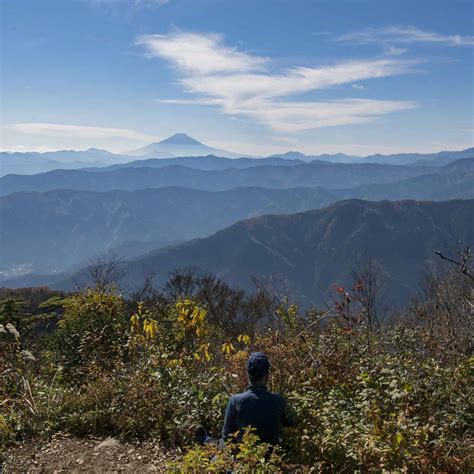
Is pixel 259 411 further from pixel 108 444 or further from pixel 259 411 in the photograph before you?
pixel 108 444

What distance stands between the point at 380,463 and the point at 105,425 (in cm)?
404

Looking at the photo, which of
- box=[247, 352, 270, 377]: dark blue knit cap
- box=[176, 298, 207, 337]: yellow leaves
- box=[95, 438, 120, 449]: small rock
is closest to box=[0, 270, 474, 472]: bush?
box=[176, 298, 207, 337]: yellow leaves

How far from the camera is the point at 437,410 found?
495cm

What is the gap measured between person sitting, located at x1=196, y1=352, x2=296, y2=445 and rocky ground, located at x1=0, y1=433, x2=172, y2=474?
1549 millimetres

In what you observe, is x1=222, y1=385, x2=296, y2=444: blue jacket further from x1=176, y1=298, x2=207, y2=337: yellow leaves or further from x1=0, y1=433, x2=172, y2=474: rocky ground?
x1=176, y1=298, x2=207, y2=337: yellow leaves

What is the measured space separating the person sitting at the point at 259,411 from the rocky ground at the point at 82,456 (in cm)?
155

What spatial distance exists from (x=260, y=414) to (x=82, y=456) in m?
2.84

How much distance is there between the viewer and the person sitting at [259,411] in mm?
4480

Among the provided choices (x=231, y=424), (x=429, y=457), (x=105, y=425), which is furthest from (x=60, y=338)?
(x=429, y=457)

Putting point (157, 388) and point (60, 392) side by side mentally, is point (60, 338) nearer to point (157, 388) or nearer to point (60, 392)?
point (60, 392)

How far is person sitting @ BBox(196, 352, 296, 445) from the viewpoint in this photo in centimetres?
448

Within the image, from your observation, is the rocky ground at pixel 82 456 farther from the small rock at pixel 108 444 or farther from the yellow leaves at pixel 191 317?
the yellow leaves at pixel 191 317

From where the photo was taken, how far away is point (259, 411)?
449 cm

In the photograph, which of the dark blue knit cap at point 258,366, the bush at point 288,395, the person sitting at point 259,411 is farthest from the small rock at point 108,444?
the dark blue knit cap at point 258,366
